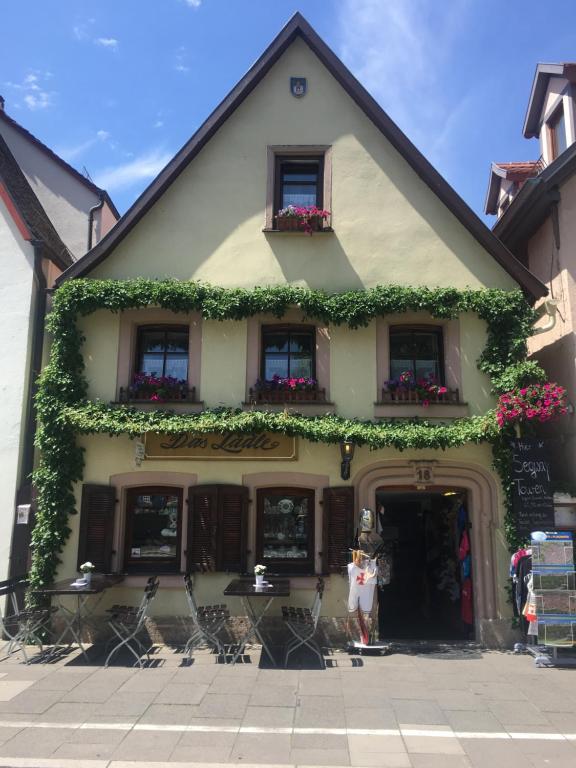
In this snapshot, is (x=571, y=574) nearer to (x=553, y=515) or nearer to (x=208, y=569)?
(x=553, y=515)

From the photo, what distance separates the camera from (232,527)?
997 cm

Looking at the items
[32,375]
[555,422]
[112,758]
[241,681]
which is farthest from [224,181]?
[112,758]

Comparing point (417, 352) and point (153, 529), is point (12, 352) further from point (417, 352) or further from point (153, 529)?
point (417, 352)

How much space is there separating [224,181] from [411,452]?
5857 millimetres

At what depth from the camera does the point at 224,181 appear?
36.8 feet

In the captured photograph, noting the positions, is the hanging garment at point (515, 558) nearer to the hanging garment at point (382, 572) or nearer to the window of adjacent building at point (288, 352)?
the hanging garment at point (382, 572)

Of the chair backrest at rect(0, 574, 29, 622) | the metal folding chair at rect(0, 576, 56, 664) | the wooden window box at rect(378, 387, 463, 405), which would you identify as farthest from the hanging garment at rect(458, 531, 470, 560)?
the chair backrest at rect(0, 574, 29, 622)

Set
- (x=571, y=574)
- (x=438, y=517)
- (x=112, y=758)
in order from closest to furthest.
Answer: (x=112, y=758), (x=571, y=574), (x=438, y=517)

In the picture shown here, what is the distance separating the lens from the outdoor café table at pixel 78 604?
358 inches

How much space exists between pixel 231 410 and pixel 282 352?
1496 mm

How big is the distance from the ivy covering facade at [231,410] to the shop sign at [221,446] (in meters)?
0.29

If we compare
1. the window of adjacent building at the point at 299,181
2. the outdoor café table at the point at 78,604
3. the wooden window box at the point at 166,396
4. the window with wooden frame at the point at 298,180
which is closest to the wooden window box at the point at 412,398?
the window with wooden frame at the point at 298,180

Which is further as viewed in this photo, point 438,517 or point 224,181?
point 438,517

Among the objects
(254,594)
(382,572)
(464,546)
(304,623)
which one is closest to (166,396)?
(254,594)
